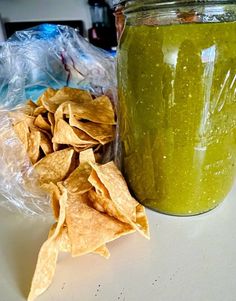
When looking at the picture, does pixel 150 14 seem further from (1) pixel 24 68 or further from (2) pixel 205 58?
Answer: (1) pixel 24 68

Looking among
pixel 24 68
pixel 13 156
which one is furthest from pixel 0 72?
pixel 13 156

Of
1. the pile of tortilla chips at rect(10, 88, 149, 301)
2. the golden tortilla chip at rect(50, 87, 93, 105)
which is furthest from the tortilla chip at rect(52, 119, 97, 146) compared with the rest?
the golden tortilla chip at rect(50, 87, 93, 105)

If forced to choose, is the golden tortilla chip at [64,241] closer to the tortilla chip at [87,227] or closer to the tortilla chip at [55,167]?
the tortilla chip at [87,227]

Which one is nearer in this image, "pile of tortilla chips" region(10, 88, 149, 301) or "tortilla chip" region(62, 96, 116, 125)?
"pile of tortilla chips" region(10, 88, 149, 301)

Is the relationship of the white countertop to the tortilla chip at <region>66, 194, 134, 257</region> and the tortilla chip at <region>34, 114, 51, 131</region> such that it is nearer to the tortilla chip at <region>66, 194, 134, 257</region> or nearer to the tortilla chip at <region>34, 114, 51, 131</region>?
the tortilla chip at <region>66, 194, 134, 257</region>

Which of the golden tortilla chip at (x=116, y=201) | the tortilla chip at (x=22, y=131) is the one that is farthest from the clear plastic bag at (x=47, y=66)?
the golden tortilla chip at (x=116, y=201)

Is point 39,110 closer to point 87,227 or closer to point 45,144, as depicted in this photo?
point 45,144

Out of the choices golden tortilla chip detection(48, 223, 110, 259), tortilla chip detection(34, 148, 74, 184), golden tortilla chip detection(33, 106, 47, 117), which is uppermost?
golden tortilla chip detection(33, 106, 47, 117)
